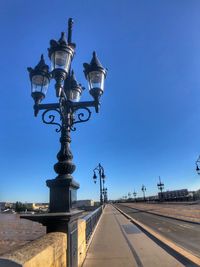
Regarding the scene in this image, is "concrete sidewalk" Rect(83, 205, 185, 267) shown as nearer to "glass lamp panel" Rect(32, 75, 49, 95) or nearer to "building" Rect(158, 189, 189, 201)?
"glass lamp panel" Rect(32, 75, 49, 95)

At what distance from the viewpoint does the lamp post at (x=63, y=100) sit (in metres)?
5.07

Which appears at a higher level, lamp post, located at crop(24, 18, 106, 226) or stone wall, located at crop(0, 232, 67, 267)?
lamp post, located at crop(24, 18, 106, 226)

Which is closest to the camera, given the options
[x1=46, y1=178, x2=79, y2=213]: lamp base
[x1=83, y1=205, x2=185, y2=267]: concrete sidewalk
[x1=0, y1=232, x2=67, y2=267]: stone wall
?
[x1=0, y1=232, x2=67, y2=267]: stone wall

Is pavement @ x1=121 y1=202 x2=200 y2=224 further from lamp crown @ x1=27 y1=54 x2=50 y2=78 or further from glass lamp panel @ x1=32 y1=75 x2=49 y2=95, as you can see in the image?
lamp crown @ x1=27 y1=54 x2=50 y2=78

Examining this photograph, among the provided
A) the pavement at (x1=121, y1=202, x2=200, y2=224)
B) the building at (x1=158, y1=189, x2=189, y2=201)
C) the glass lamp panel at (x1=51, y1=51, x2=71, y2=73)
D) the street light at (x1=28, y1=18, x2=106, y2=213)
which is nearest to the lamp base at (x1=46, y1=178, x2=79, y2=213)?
the street light at (x1=28, y1=18, x2=106, y2=213)

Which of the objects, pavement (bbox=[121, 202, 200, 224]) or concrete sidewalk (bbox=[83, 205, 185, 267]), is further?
pavement (bbox=[121, 202, 200, 224])

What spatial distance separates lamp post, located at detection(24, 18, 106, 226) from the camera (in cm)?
507

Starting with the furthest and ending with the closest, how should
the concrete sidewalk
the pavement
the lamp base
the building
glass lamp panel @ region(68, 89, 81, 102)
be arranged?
the building
the pavement
the concrete sidewalk
glass lamp panel @ region(68, 89, 81, 102)
the lamp base

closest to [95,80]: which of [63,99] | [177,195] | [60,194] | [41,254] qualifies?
[63,99]

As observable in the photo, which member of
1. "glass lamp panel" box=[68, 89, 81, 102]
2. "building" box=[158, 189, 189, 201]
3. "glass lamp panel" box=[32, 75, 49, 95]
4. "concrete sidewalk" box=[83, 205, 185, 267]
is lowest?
"concrete sidewalk" box=[83, 205, 185, 267]

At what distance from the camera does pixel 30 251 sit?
281 centimetres

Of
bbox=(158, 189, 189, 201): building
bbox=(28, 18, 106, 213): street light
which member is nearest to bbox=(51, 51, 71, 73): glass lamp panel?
bbox=(28, 18, 106, 213): street light

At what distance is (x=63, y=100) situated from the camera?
20.9 feet

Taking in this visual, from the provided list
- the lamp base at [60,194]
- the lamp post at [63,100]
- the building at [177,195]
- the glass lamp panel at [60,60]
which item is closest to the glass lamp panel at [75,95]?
the lamp post at [63,100]
